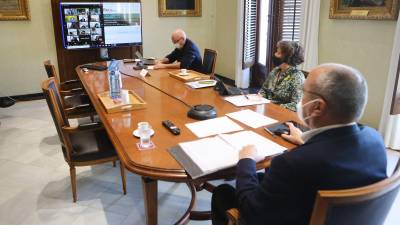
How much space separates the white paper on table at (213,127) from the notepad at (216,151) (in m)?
0.08

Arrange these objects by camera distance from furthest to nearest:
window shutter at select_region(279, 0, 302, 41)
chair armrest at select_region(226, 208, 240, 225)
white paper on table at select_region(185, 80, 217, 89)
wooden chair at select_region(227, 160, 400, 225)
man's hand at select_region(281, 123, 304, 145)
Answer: window shutter at select_region(279, 0, 302, 41)
white paper on table at select_region(185, 80, 217, 89)
man's hand at select_region(281, 123, 304, 145)
chair armrest at select_region(226, 208, 240, 225)
wooden chair at select_region(227, 160, 400, 225)

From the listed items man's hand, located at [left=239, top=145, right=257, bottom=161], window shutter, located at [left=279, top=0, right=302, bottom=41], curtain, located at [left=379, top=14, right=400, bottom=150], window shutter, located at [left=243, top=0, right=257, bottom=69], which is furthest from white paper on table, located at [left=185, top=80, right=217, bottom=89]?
window shutter, located at [left=243, top=0, right=257, bottom=69]

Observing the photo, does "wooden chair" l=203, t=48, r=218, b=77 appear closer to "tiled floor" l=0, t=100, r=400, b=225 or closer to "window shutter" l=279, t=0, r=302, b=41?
"window shutter" l=279, t=0, r=302, b=41

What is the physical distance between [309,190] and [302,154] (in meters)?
0.11

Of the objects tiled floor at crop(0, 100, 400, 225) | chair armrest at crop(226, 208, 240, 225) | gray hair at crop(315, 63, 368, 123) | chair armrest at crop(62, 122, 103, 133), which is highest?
gray hair at crop(315, 63, 368, 123)

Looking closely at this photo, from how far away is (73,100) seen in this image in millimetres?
3402

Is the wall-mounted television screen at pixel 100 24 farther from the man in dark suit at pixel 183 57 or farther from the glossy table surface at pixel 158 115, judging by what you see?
the glossy table surface at pixel 158 115

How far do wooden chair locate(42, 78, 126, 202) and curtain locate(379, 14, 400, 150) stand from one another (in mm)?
2465

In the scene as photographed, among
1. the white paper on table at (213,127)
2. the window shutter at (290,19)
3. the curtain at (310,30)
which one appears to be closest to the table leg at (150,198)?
the white paper on table at (213,127)

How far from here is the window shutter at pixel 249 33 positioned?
501 cm

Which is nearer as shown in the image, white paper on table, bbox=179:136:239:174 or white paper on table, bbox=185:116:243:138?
white paper on table, bbox=179:136:239:174

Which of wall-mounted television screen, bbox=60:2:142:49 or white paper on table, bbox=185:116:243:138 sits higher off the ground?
wall-mounted television screen, bbox=60:2:142:49

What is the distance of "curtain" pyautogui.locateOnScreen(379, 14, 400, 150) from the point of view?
290 centimetres

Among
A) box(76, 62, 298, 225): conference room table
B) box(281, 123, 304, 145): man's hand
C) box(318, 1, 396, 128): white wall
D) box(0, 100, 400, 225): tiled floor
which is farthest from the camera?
box(318, 1, 396, 128): white wall
